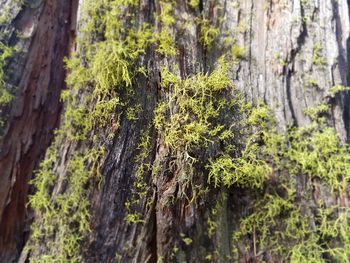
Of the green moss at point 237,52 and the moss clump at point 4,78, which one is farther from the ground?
the green moss at point 237,52

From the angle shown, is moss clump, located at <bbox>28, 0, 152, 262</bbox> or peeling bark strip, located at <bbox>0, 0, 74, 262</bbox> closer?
moss clump, located at <bbox>28, 0, 152, 262</bbox>

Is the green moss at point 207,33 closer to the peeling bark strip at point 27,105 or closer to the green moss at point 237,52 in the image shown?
the green moss at point 237,52

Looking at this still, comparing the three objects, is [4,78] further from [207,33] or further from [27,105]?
[207,33]

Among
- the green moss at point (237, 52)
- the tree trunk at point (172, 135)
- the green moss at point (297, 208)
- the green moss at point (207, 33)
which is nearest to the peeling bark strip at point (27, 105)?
the tree trunk at point (172, 135)

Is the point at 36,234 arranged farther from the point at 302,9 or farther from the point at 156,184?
the point at 302,9

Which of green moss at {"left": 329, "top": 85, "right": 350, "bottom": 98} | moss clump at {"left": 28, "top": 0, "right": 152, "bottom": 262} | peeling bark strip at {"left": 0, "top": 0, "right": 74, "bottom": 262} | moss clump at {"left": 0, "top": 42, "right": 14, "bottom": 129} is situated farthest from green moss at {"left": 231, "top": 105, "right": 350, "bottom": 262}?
moss clump at {"left": 0, "top": 42, "right": 14, "bottom": 129}

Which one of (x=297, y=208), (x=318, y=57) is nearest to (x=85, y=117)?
(x=297, y=208)

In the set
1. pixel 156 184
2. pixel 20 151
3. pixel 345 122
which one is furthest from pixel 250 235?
pixel 20 151

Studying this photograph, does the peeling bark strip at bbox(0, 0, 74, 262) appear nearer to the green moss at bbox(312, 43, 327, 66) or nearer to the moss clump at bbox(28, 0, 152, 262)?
the moss clump at bbox(28, 0, 152, 262)
